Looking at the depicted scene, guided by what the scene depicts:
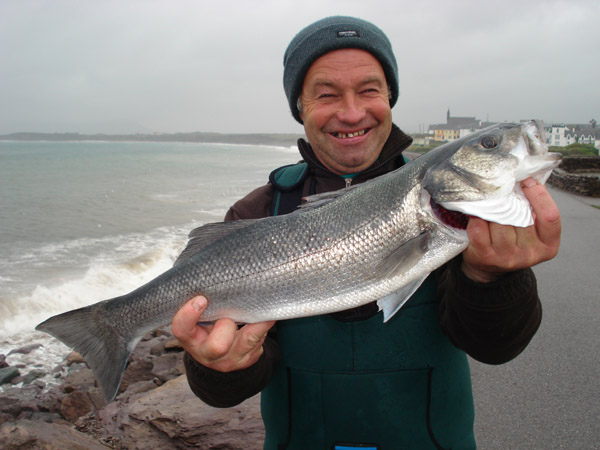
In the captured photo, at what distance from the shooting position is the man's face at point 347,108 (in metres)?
2.77

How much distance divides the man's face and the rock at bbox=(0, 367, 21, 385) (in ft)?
23.3

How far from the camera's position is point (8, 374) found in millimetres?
6887

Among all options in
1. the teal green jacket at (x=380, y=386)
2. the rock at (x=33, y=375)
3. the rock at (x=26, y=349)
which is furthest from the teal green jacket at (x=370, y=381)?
the rock at (x=26, y=349)

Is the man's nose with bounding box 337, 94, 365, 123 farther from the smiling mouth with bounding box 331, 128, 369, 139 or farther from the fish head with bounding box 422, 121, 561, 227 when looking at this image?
the fish head with bounding box 422, 121, 561, 227

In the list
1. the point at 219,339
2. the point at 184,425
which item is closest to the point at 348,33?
the point at 219,339

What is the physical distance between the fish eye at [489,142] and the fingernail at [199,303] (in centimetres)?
178

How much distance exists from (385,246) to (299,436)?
52.4 inches

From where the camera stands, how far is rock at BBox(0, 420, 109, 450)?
3406 mm

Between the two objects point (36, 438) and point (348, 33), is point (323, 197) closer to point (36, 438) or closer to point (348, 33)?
point (348, 33)

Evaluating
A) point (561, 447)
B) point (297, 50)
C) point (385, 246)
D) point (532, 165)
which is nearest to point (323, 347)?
point (385, 246)

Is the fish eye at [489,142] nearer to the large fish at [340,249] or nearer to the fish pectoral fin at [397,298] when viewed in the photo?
the large fish at [340,249]

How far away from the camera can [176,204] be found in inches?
928

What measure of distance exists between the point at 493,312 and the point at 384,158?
134cm

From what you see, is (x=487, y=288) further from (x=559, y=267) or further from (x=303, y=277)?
(x=559, y=267)
